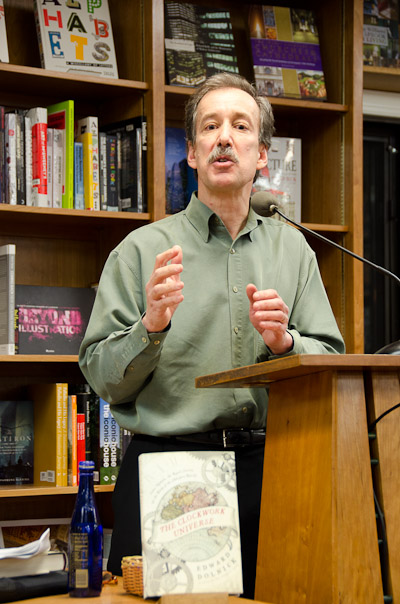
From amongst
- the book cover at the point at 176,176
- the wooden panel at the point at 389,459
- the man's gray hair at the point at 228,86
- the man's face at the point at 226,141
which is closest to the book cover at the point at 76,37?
the book cover at the point at 176,176

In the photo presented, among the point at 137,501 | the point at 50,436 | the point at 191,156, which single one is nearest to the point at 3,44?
the point at 191,156

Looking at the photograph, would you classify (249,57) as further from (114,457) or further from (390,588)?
(390,588)

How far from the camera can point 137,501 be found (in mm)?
1709

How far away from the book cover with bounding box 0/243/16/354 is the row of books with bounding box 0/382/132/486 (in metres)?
0.20

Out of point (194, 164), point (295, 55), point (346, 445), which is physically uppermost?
point (295, 55)

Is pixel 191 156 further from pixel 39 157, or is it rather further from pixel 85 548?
pixel 85 548

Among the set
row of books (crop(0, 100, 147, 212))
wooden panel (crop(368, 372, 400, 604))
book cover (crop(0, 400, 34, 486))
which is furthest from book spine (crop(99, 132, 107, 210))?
wooden panel (crop(368, 372, 400, 604))

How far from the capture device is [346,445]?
1201mm

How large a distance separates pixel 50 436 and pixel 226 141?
48.4 inches

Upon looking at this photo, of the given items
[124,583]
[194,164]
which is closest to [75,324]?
[194,164]

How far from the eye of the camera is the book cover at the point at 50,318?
2.62 m

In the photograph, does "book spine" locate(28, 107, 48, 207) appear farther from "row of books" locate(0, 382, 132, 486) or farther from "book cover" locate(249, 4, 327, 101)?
"book cover" locate(249, 4, 327, 101)

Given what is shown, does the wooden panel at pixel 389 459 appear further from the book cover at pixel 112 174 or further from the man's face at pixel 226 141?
the book cover at pixel 112 174

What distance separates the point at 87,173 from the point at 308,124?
95 cm
